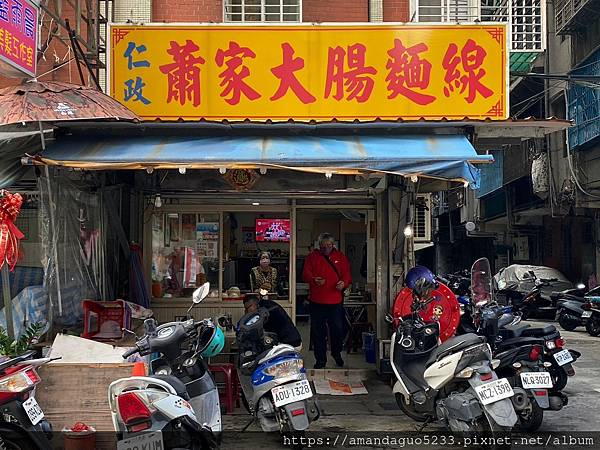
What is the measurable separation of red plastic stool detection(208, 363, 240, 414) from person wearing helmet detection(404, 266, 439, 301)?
95.5 inches

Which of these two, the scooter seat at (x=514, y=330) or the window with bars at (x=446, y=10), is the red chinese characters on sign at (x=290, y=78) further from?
the scooter seat at (x=514, y=330)

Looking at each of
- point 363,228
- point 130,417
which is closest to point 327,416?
point 130,417

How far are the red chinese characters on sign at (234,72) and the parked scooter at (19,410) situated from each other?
4.52 metres

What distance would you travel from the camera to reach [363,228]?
37.7 feet

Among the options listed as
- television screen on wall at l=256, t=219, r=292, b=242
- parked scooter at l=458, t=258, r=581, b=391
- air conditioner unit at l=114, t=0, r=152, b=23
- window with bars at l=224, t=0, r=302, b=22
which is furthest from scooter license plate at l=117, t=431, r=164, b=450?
air conditioner unit at l=114, t=0, r=152, b=23

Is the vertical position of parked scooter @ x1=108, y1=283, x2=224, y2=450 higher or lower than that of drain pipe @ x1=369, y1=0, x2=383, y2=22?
lower

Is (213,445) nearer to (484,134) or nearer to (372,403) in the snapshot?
(372,403)

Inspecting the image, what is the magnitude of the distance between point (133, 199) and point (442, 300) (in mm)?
4620

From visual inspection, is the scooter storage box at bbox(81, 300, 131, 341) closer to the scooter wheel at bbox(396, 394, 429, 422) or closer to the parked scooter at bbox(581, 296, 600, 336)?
the scooter wheel at bbox(396, 394, 429, 422)

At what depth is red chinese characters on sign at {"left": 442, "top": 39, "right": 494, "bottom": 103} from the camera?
8.87 m

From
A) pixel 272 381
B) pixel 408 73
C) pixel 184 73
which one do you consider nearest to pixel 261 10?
pixel 184 73

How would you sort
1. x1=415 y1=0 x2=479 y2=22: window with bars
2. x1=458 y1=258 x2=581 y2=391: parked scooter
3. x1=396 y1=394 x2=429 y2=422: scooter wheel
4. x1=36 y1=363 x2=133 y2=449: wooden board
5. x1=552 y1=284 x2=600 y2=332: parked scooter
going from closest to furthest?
x1=36 y1=363 x2=133 y2=449: wooden board < x1=396 y1=394 x2=429 y2=422: scooter wheel < x1=458 y1=258 x2=581 y2=391: parked scooter < x1=415 y1=0 x2=479 y2=22: window with bars < x1=552 y1=284 x2=600 y2=332: parked scooter

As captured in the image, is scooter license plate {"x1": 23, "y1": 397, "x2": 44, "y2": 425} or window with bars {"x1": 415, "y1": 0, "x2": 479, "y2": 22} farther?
window with bars {"x1": 415, "y1": 0, "x2": 479, "y2": 22}

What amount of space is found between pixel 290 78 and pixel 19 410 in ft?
17.3
